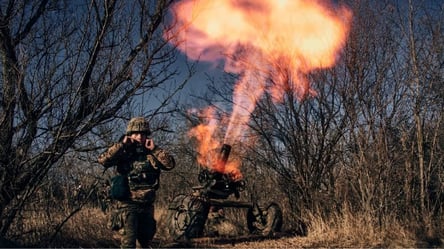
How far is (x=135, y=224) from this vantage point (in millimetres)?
6277

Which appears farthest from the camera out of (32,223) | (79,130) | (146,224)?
(32,223)

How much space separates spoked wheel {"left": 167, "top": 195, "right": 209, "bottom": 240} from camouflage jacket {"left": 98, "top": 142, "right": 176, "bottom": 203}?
348cm

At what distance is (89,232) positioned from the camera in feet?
29.9

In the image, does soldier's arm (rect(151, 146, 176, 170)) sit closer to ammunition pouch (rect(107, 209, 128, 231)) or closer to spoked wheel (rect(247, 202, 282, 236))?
ammunition pouch (rect(107, 209, 128, 231))

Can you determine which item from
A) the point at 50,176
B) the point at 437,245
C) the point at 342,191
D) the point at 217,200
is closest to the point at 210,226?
the point at 217,200

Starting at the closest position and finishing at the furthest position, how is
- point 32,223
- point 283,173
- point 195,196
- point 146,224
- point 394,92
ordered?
point 146,224, point 32,223, point 394,92, point 195,196, point 283,173

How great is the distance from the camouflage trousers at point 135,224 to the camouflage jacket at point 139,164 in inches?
5.3

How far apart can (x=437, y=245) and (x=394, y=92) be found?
3.46 meters

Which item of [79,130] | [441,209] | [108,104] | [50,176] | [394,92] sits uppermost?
[394,92]

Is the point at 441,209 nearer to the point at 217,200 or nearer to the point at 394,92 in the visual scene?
the point at 394,92

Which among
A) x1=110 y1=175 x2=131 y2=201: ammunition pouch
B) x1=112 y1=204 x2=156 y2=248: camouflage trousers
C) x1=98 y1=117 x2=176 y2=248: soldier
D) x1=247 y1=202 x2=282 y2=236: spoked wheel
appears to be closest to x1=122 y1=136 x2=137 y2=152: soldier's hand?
x1=98 y1=117 x2=176 y2=248: soldier

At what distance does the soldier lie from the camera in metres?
6.29

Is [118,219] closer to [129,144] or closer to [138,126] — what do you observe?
[129,144]

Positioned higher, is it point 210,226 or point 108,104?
point 108,104
